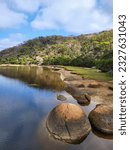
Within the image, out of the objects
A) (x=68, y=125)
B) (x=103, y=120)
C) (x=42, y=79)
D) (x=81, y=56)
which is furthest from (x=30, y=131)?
(x=81, y=56)

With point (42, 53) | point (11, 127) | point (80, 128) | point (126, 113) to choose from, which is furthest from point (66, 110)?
point (42, 53)

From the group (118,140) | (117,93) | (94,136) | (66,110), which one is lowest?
(94,136)

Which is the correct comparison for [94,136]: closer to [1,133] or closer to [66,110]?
[66,110]

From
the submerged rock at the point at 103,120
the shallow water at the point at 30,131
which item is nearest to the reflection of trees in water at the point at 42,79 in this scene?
the shallow water at the point at 30,131

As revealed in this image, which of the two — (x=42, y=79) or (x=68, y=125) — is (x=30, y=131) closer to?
(x=68, y=125)

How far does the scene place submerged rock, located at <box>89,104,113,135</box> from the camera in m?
20.1

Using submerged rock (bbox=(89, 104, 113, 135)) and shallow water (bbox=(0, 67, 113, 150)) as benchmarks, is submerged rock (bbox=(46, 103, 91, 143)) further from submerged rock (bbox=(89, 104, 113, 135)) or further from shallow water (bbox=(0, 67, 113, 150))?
submerged rock (bbox=(89, 104, 113, 135))

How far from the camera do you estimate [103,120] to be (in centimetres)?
2030

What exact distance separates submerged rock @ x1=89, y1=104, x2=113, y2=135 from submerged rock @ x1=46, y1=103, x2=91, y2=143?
3.26ft

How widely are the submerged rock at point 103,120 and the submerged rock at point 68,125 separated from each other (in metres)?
0.99

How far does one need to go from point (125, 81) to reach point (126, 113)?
1.01 metres

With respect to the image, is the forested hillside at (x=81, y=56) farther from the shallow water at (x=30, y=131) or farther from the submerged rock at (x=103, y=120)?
the submerged rock at (x=103, y=120)

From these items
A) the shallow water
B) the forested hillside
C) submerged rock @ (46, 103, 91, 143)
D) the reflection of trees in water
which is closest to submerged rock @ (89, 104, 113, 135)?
the shallow water

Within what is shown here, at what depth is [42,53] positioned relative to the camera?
587 feet
